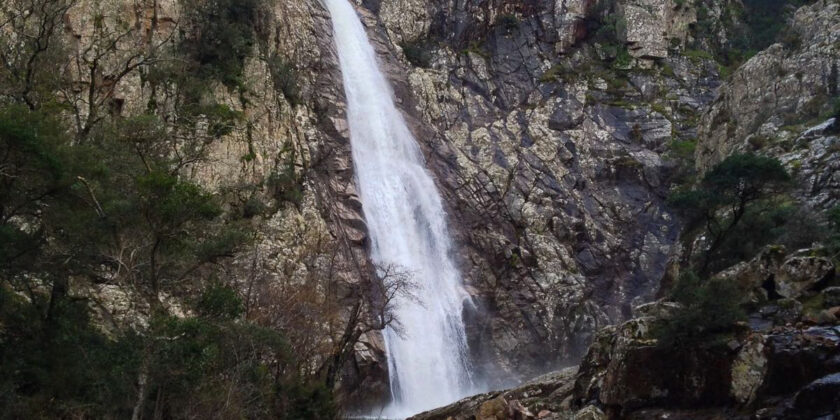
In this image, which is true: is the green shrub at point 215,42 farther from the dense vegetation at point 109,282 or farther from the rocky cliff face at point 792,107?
the rocky cliff face at point 792,107

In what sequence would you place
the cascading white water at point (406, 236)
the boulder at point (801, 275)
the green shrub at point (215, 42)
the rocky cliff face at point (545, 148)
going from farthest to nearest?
the rocky cliff face at point (545, 148)
the green shrub at point (215, 42)
the cascading white water at point (406, 236)
the boulder at point (801, 275)

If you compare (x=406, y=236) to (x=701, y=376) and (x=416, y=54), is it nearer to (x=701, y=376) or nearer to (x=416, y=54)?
(x=416, y=54)

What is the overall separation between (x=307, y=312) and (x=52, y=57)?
12460mm

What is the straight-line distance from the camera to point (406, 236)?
3641cm

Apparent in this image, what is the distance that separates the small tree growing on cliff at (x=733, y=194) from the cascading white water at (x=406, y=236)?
1192 cm

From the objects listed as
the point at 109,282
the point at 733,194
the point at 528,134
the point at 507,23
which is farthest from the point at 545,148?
the point at 109,282

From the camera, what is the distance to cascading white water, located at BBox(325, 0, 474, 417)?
31656mm

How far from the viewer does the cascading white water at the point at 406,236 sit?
31.7 metres

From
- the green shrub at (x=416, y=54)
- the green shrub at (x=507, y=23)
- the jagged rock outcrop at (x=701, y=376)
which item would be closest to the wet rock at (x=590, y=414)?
the jagged rock outcrop at (x=701, y=376)

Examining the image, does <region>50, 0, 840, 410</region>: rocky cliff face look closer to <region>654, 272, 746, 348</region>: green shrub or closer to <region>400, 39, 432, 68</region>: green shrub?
<region>400, 39, 432, 68</region>: green shrub

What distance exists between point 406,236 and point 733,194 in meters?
15.6

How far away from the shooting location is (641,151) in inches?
1820

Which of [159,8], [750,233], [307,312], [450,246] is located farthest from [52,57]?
[750,233]

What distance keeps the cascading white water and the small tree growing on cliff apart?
11.9 metres
